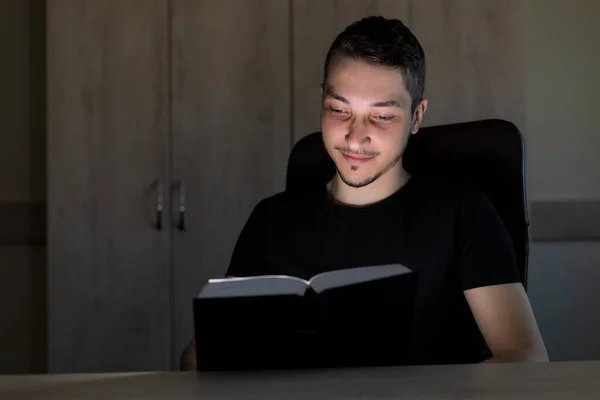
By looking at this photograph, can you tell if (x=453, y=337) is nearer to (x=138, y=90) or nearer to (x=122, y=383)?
(x=122, y=383)

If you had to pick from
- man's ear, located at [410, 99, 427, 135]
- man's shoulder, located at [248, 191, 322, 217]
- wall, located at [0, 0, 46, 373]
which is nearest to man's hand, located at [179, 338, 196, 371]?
man's shoulder, located at [248, 191, 322, 217]

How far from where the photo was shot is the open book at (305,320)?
96cm

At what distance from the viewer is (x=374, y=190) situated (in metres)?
1.56

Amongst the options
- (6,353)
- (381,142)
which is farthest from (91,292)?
(381,142)

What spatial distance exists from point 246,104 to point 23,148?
92cm

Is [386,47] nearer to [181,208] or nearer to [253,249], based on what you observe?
[253,249]

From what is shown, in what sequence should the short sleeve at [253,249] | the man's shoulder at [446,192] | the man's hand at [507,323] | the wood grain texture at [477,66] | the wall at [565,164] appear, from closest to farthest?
the man's hand at [507,323]
the man's shoulder at [446,192]
the short sleeve at [253,249]
the wood grain texture at [477,66]
the wall at [565,164]

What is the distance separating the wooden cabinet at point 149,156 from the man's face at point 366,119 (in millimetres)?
974

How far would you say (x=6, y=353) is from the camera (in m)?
2.88

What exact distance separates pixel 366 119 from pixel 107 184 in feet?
4.06

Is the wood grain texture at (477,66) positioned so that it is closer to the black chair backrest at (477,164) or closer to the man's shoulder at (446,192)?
the black chair backrest at (477,164)

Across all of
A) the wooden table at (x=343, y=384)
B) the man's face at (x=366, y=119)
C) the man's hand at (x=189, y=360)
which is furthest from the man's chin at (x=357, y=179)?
the wooden table at (x=343, y=384)

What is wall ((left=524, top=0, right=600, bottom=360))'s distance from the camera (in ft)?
9.02

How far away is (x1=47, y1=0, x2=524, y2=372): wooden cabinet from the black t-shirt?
958 mm
